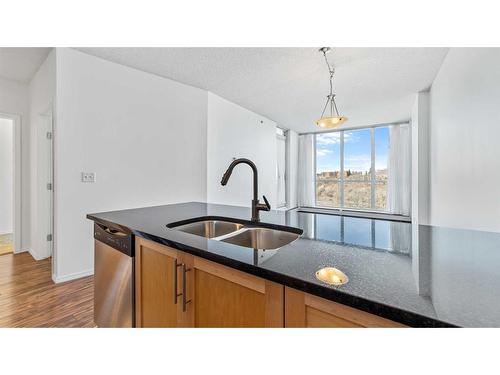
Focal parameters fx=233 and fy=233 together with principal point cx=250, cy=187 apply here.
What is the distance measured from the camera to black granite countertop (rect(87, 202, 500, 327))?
45 cm

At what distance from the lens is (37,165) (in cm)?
297

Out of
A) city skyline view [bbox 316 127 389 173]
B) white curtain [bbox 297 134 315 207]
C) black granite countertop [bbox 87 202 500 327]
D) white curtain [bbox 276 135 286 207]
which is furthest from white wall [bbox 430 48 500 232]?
white curtain [bbox 297 134 315 207]

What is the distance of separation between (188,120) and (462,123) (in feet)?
10.5

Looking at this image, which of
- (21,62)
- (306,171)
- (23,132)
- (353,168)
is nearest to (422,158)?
(353,168)

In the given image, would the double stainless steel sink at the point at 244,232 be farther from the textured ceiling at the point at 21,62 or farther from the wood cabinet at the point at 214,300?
the textured ceiling at the point at 21,62

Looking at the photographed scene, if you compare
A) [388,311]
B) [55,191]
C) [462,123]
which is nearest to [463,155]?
[462,123]

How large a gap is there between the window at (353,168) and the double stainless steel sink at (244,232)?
5.86 meters

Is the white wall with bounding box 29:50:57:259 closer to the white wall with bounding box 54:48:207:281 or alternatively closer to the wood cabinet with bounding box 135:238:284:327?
the white wall with bounding box 54:48:207:281

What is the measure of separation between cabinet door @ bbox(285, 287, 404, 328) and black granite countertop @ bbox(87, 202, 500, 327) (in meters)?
0.04

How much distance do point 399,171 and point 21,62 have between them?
23.5 ft

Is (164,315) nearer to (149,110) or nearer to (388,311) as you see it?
(388,311)

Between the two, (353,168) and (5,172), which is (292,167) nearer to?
(353,168)

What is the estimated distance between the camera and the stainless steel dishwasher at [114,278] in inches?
47.1
